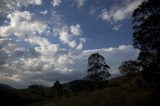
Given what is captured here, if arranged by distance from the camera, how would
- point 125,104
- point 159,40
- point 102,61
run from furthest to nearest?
point 102,61, point 159,40, point 125,104

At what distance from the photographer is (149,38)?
30750 millimetres

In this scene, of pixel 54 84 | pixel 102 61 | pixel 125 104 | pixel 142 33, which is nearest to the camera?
pixel 125 104

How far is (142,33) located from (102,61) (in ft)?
173

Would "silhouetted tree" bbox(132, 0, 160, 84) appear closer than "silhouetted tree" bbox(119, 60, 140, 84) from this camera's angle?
Yes

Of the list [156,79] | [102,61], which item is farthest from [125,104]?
[102,61]

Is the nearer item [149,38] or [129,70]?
[149,38]

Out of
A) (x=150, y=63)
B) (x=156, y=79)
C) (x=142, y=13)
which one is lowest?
(x=156, y=79)

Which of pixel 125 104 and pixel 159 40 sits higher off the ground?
pixel 159 40

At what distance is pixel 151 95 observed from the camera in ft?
69.9

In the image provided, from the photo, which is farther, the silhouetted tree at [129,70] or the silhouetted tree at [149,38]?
the silhouetted tree at [129,70]

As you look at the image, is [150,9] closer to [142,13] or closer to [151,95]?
[142,13]

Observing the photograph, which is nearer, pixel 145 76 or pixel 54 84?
pixel 145 76

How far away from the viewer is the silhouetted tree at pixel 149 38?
3019cm

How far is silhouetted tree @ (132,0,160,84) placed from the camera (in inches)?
1188
